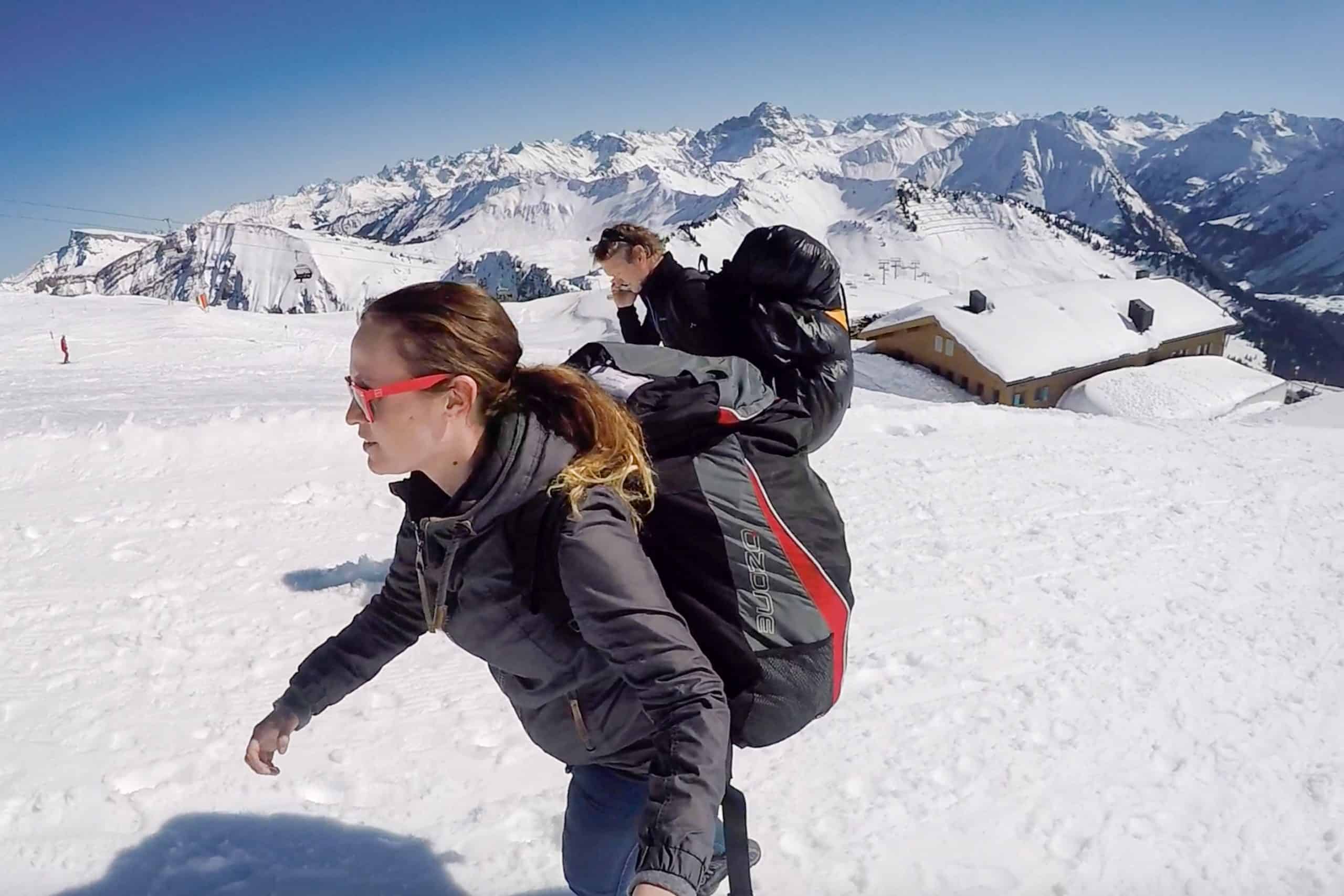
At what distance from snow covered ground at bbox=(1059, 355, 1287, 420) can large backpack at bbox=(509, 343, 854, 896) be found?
145 ft

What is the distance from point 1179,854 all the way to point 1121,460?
7.52 meters

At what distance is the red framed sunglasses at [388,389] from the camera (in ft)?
6.62

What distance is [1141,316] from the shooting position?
176ft

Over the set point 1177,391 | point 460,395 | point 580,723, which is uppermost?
point 460,395

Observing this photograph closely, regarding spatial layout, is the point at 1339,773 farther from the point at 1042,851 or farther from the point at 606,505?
the point at 606,505

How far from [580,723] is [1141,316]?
199ft

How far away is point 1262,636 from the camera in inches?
237

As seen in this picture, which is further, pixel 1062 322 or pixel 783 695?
pixel 1062 322

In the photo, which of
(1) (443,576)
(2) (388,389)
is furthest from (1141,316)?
(2) (388,389)

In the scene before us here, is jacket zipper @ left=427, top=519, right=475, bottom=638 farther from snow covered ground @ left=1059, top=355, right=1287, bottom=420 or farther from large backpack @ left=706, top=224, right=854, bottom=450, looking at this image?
snow covered ground @ left=1059, top=355, right=1287, bottom=420

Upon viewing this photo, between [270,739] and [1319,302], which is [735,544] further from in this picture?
[1319,302]

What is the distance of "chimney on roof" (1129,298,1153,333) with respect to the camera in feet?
175

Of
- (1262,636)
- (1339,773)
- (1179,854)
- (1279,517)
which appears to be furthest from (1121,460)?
(1179,854)

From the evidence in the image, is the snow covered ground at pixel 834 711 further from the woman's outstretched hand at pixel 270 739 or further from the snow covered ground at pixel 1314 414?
the snow covered ground at pixel 1314 414
